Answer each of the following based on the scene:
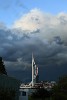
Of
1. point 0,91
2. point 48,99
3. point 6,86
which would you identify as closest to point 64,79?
point 48,99

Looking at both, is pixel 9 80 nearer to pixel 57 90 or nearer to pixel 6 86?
pixel 6 86

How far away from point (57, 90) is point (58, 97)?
14.2 ft

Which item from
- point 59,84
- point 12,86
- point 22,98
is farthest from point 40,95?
point 12,86

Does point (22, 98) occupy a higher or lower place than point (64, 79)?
lower

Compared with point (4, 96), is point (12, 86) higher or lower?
higher

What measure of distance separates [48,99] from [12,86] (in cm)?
5347

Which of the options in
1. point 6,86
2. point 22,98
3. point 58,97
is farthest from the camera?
Answer: point 58,97

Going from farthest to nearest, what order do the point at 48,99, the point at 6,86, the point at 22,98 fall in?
the point at 48,99, the point at 22,98, the point at 6,86

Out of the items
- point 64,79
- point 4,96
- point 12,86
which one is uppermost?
point 64,79

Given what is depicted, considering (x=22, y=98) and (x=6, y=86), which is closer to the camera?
(x=6, y=86)

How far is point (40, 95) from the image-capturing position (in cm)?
14500

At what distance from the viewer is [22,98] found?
106 m

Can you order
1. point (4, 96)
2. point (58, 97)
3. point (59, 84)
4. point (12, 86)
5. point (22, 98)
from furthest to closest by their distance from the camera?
point (59, 84) → point (58, 97) → point (22, 98) → point (12, 86) → point (4, 96)

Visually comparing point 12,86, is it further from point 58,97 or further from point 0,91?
point 58,97
